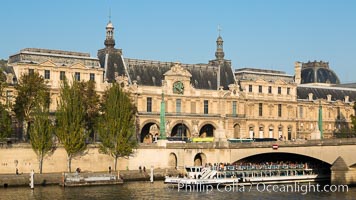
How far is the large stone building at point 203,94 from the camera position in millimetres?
117688

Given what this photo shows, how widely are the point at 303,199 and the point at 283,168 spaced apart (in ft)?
86.5

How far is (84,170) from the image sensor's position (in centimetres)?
9988

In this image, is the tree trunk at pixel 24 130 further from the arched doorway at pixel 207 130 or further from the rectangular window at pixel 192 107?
the arched doorway at pixel 207 130

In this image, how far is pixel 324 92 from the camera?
154625 millimetres

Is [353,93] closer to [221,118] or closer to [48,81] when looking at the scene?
[221,118]

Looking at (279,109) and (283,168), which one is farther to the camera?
(279,109)

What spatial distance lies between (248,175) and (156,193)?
21523 mm

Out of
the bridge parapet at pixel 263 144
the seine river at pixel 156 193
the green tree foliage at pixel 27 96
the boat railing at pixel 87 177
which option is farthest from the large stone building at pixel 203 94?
the seine river at pixel 156 193

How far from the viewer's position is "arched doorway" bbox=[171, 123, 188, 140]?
422 feet

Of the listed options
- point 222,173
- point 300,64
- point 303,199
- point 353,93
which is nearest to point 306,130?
point 353,93

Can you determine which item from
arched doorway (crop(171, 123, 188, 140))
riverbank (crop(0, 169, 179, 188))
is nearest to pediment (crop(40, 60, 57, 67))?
riverbank (crop(0, 169, 179, 188))

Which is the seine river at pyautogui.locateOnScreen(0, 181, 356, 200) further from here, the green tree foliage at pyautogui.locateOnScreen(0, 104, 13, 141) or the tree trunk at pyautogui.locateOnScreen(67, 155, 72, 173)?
the tree trunk at pyautogui.locateOnScreen(67, 155, 72, 173)

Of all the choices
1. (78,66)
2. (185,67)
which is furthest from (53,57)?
(185,67)

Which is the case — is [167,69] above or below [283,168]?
above
